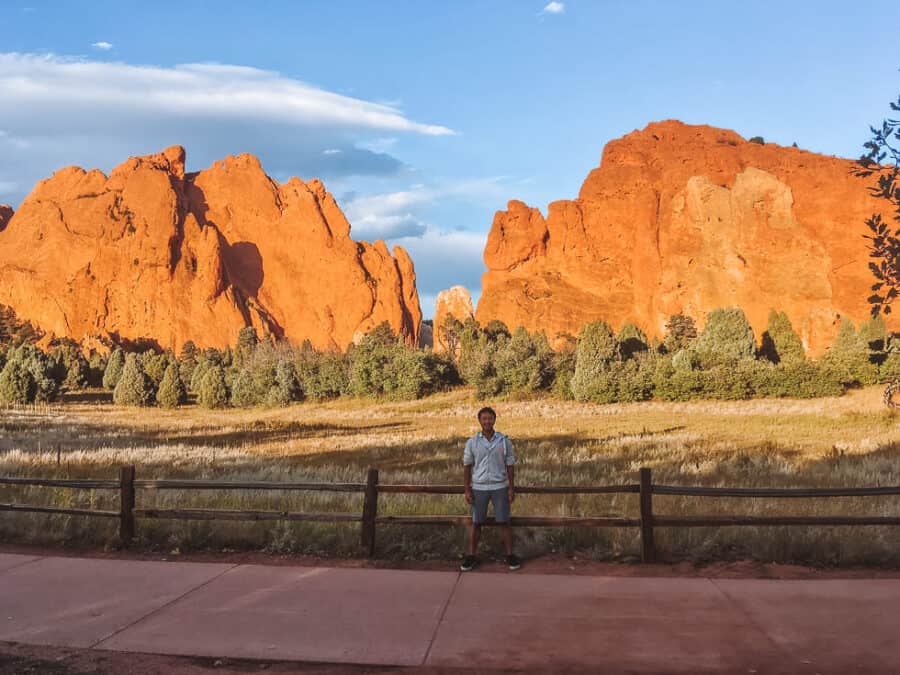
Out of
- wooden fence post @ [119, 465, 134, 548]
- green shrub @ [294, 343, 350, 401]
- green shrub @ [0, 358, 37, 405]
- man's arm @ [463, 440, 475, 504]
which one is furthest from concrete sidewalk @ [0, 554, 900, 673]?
green shrub @ [294, 343, 350, 401]

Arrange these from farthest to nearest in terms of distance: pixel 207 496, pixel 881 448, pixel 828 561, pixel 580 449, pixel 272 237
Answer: pixel 272 237 < pixel 580 449 < pixel 881 448 < pixel 207 496 < pixel 828 561

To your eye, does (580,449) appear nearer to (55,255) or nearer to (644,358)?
(644,358)

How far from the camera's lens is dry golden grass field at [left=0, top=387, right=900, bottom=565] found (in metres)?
8.74

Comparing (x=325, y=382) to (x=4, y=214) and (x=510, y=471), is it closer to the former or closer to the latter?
(x=510, y=471)

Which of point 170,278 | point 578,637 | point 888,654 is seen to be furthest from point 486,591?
point 170,278

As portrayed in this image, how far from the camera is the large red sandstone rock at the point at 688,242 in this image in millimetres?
90875

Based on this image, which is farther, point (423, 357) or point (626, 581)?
point (423, 357)

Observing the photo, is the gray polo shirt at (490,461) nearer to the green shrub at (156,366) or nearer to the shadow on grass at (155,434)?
the shadow on grass at (155,434)

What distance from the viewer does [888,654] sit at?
5371 mm

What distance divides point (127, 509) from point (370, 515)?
10.3ft

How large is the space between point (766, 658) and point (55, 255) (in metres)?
150

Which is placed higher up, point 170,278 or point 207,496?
point 170,278

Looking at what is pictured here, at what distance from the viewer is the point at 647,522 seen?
7.99 metres

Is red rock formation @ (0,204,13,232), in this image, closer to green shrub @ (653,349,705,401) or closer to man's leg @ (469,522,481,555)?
green shrub @ (653,349,705,401)
